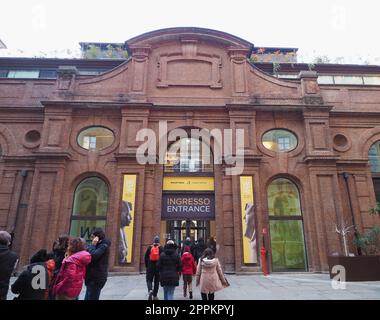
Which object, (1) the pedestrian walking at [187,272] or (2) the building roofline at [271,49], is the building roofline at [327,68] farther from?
Result: (1) the pedestrian walking at [187,272]

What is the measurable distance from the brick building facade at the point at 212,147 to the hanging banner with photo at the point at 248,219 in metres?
0.26

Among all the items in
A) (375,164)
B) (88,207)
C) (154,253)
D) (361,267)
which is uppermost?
(375,164)

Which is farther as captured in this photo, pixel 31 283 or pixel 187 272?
pixel 187 272

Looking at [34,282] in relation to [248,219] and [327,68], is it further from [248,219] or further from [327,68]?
[327,68]

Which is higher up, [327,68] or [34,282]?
[327,68]

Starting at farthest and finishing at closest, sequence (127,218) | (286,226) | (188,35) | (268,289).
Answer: (188,35), (286,226), (127,218), (268,289)

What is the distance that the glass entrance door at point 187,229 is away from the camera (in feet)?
48.8

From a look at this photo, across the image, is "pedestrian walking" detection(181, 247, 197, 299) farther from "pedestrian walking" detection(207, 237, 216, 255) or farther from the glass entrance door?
the glass entrance door

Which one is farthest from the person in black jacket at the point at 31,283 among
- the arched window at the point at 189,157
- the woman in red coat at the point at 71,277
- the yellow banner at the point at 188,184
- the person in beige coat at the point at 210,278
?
the arched window at the point at 189,157

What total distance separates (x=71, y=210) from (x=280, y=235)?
35.8ft

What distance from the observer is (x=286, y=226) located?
48.9ft

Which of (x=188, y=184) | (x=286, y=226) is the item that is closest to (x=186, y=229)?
(x=188, y=184)

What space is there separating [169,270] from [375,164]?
14.8 m
